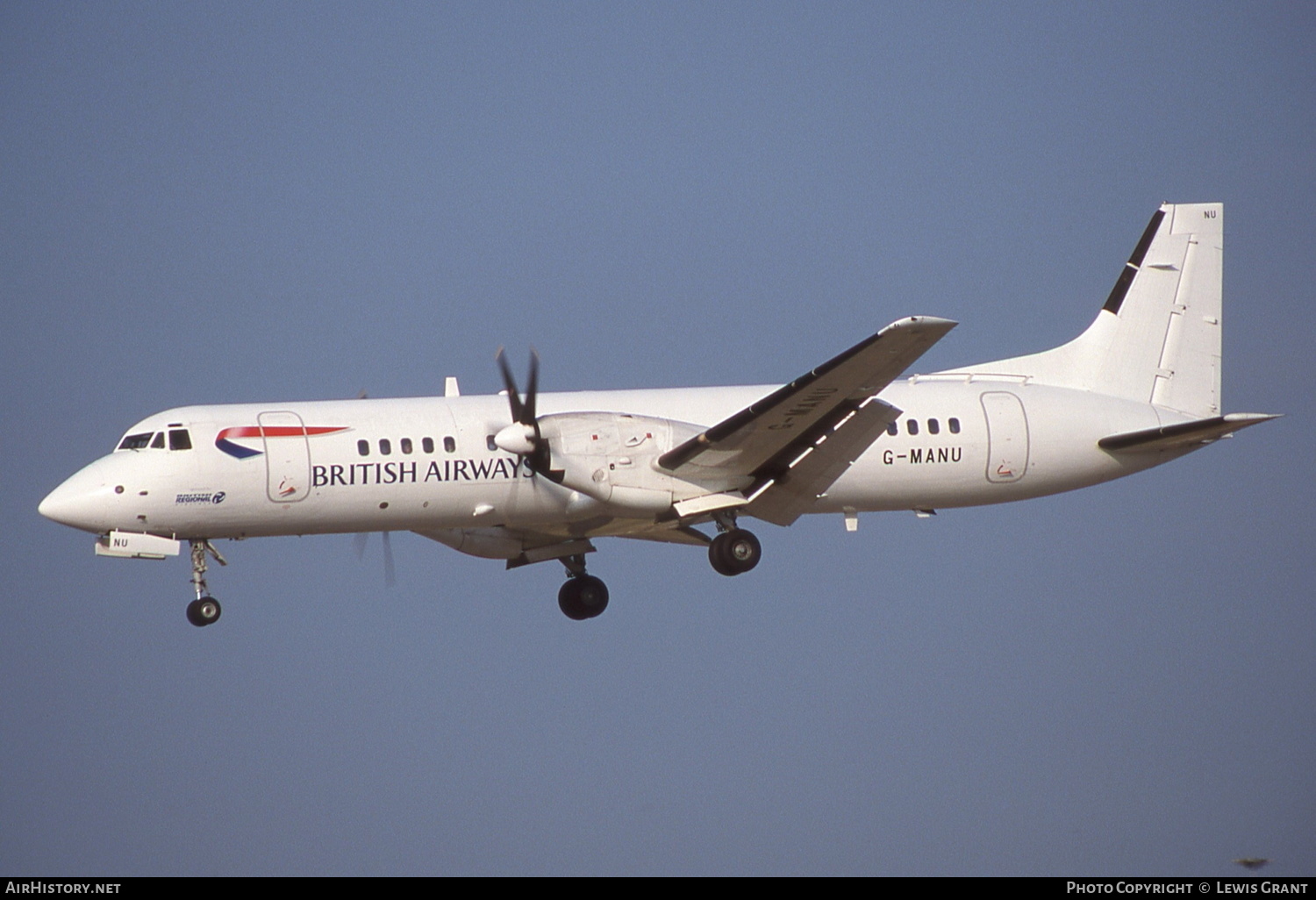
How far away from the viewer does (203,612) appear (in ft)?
79.3

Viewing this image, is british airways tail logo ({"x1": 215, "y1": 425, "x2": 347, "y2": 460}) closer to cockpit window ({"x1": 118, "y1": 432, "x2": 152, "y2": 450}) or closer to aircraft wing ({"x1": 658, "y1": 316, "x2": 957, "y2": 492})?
cockpit window ({"x1": 118, "y1": 432, "x2": 152, "y2": 450})

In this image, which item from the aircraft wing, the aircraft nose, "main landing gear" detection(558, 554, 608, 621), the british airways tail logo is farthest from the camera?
"main landing gear" detection(558, 554, 608, 621)

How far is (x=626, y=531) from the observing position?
26.7m

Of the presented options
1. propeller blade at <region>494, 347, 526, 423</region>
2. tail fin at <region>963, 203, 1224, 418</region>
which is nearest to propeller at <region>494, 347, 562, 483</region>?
propeller blade at <region>494, 347, 526, 423</region>

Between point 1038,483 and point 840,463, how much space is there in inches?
159

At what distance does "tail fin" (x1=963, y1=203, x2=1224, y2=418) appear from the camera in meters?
28.5

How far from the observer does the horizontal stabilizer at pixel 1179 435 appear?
26438 mm

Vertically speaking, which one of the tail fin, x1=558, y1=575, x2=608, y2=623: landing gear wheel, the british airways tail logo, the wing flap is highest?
the tail fin

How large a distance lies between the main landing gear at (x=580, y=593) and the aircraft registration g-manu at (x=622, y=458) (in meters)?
0.03

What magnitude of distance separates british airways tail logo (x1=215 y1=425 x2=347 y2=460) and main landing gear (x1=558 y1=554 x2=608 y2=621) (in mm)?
5507

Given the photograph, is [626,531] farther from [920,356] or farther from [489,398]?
[920,356]

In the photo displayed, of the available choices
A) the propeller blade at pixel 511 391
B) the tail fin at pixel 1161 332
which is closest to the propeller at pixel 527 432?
the propeller blade at pixel 511 391

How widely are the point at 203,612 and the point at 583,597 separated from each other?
21.9ft
